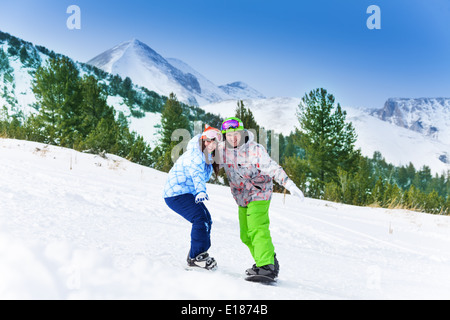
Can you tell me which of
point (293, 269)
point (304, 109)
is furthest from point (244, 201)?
point (304, 109)

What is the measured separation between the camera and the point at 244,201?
3.10 m

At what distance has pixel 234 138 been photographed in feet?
10.2

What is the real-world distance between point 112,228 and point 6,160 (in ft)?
14.0

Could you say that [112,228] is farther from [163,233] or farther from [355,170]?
[355,170]

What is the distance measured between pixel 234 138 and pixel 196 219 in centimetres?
74

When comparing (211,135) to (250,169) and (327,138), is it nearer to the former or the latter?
(250,169)

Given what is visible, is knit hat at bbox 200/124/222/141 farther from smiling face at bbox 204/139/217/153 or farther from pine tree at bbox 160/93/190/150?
pine tree at bbox 160/93/190/150

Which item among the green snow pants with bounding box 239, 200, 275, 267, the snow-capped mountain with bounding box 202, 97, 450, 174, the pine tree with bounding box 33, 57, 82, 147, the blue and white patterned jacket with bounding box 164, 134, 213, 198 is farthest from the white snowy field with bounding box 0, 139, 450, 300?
the snow-capped mountain with bounding box 202, 97, 450, 174

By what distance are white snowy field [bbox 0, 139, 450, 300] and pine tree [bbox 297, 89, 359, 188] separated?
19584 mm

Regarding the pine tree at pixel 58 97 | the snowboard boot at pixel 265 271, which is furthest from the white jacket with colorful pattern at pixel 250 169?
the pine tree at pixel 58 97

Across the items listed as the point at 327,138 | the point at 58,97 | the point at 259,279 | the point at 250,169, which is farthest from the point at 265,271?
the point at 327,138

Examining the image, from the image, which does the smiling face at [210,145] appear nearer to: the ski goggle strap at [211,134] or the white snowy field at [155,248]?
the ski goggle strap at [211,134]

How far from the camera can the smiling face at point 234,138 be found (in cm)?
310

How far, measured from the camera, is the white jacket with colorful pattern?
3.03 meters
